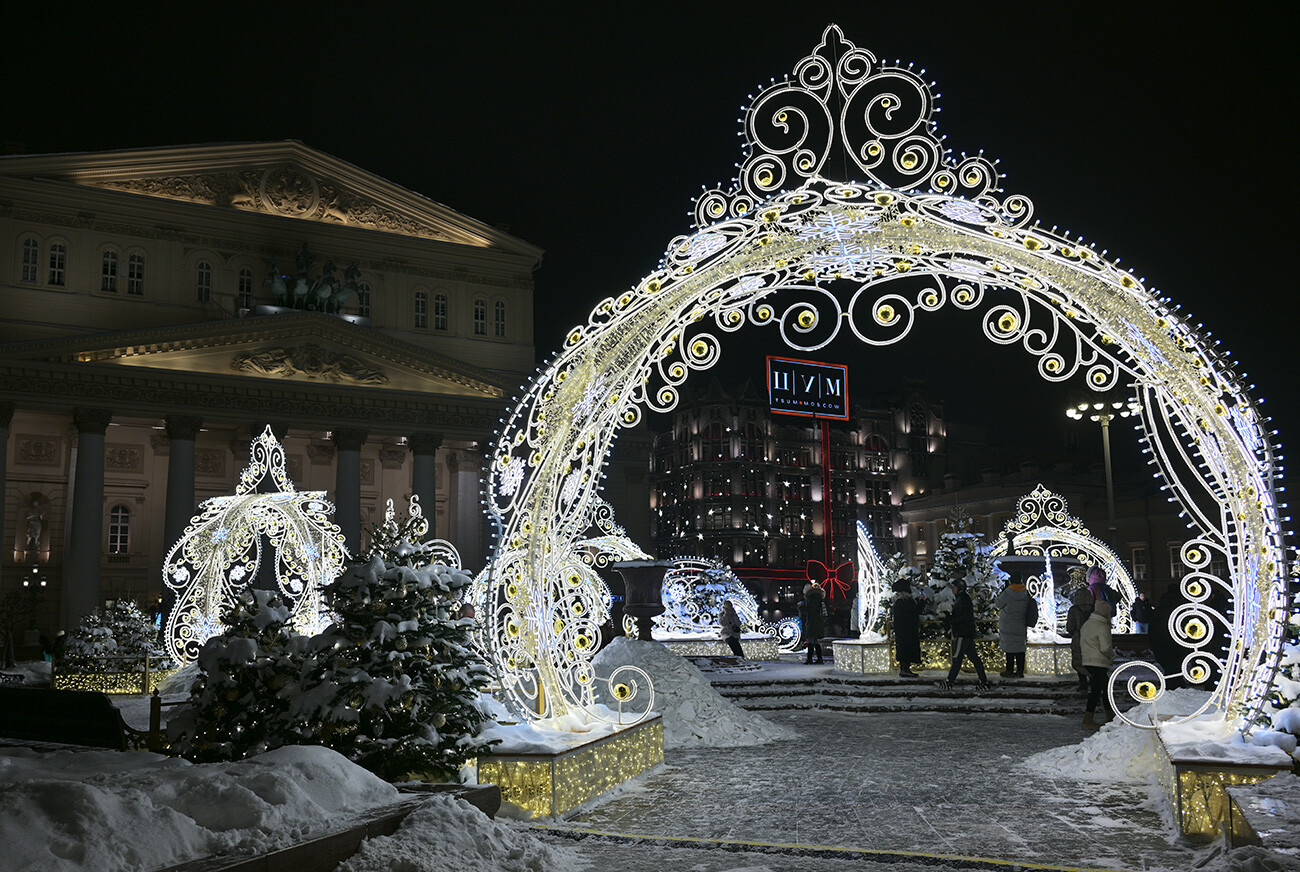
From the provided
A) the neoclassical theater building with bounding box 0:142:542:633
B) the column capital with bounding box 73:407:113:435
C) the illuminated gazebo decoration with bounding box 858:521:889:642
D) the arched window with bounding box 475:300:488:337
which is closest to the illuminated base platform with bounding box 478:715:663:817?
the illuminated gazebo decoration with bounding box 858:521:889:642

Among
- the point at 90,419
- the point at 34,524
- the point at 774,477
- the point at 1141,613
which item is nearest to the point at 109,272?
the point at 90,419

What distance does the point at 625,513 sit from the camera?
44562 millimetres

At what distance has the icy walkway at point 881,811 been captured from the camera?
610 cm

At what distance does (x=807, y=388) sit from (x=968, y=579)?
26.2 metres

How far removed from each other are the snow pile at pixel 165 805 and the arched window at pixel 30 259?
123 feet

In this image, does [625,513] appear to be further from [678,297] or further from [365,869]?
[365,869]

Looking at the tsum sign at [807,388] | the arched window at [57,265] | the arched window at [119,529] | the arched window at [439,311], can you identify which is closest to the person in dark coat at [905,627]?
the tsum sign at [807,388]

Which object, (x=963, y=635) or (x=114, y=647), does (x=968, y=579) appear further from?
(x=114, y=647)

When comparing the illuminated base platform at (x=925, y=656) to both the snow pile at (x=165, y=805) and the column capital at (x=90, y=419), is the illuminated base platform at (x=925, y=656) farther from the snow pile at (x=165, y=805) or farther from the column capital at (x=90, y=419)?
the column capital at (x=90, y=419)

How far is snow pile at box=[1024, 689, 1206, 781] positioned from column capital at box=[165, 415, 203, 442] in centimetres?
3158

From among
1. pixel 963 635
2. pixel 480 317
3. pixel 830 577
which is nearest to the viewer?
pixel 963 635

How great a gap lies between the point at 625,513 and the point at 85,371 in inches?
809

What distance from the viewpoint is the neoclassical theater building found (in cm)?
3431

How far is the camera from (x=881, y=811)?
7.43 m
